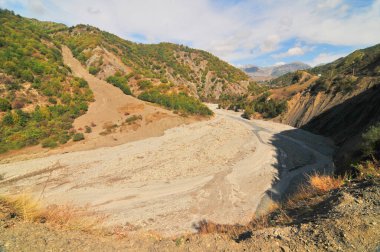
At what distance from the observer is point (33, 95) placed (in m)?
35.2

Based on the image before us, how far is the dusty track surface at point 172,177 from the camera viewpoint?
16047mm

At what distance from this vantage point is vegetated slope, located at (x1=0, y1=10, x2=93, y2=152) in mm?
28594

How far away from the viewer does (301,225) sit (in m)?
6.77

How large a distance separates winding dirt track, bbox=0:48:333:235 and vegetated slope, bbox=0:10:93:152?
541 cm

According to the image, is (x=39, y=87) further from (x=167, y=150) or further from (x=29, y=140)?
(x=167, y=150)

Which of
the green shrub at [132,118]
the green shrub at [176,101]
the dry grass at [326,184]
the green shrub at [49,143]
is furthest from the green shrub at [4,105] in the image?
the dry grass at [326,184]

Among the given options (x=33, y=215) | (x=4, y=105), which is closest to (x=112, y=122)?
(x=4, y=105)

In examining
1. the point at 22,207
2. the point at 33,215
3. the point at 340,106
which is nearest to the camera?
the point at 33,215

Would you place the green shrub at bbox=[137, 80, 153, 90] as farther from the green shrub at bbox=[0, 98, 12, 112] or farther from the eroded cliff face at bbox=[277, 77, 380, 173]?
the eroded cliff face at bbox=[277, 77, 380, 173]

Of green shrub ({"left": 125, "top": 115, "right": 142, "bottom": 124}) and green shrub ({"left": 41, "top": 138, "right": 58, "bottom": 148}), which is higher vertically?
green shrub ({"left": 125, "top": 115, "right": 142, "bottom": 124})

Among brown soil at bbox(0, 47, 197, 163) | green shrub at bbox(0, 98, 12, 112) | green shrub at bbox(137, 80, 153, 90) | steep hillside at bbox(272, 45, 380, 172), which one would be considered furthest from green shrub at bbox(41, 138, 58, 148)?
steep hillside at bbox(272, 45, 380, 172)

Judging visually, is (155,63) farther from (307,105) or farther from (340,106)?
(340,106)

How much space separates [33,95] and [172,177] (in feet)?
88.1

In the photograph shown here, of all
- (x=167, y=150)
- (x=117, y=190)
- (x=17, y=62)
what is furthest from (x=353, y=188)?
(x=17, y=62)
